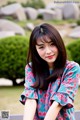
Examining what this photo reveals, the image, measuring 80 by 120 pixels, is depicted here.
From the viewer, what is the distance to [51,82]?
2.26m

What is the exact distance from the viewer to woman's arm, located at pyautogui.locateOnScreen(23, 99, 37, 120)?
2201 mm

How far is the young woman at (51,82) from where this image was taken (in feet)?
7.28

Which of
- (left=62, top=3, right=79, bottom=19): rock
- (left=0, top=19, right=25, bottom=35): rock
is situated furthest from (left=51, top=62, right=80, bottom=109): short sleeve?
(left=62, top=3, right=79, bottom=19): rock

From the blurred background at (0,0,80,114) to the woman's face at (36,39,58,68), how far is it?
3.24 metres

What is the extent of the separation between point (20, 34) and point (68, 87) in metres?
13.8

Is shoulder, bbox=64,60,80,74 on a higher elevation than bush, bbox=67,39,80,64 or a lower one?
higher

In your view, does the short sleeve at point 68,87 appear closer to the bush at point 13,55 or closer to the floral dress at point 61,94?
the floral dress at point 61,94

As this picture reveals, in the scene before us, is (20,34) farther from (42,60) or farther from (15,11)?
(42,60)

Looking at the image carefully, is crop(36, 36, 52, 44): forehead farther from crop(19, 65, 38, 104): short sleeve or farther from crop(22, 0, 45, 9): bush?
crop(22, 0, 45, 9): bush

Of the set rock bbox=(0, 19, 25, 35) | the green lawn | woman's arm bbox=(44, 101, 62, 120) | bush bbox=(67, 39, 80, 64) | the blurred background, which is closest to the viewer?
woman's arm bbox=(44, 101, 62, 120)

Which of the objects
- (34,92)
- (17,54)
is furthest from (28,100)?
(17,54)

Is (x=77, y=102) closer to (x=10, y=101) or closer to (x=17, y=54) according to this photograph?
(x=10, y=101)

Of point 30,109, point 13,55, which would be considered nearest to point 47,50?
point 30,109

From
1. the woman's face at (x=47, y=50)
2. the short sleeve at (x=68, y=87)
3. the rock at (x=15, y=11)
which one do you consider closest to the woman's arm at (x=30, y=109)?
the short sleeve at (x=68, y=87)
